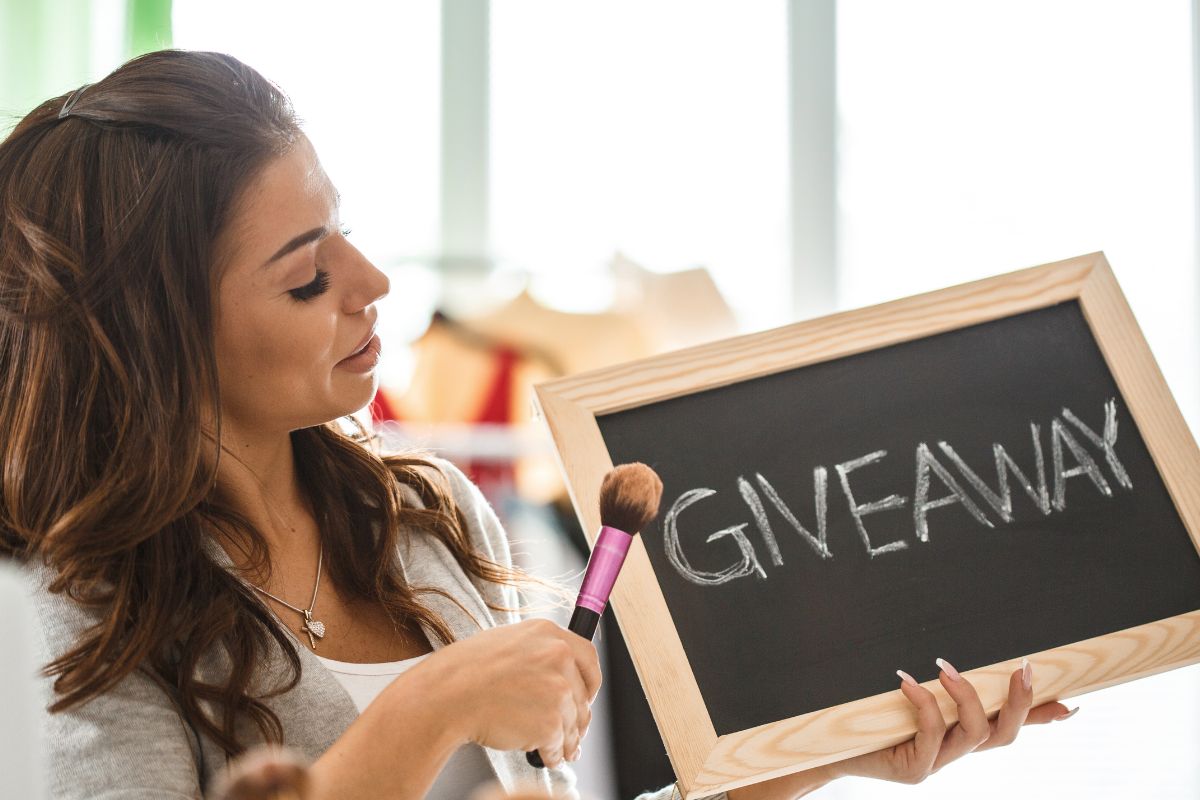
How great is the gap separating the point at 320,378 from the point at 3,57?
4.55 feet

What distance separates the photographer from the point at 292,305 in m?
0.96

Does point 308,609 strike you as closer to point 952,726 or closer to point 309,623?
point 309,623

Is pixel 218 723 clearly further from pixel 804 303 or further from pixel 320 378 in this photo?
pixel 804 303

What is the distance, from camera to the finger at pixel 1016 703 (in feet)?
2.96

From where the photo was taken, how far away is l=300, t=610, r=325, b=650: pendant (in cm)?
102

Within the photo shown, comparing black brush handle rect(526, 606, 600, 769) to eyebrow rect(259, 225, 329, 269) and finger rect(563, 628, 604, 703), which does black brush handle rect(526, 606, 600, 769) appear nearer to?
finger rect(563, 628, 604, 703)

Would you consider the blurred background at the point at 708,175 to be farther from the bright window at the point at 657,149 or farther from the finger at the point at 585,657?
the finger at the point at 585,657

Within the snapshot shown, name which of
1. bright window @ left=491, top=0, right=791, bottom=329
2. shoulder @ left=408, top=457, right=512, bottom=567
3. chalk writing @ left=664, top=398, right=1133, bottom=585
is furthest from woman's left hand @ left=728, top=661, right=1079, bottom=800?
bright window @ left=491, top=0, right=791, bottom=329

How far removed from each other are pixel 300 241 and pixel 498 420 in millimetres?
1176

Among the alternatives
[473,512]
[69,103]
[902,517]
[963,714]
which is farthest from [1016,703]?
[69,103]

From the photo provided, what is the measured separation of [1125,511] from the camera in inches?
38.6

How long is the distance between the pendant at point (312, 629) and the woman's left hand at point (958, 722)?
1.77 ft

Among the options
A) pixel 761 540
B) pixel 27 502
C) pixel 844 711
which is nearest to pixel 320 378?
pixel 27 502

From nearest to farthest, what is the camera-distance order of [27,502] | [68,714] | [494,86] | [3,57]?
[68,714]
[27,502]
[3,57]
[494,86]
